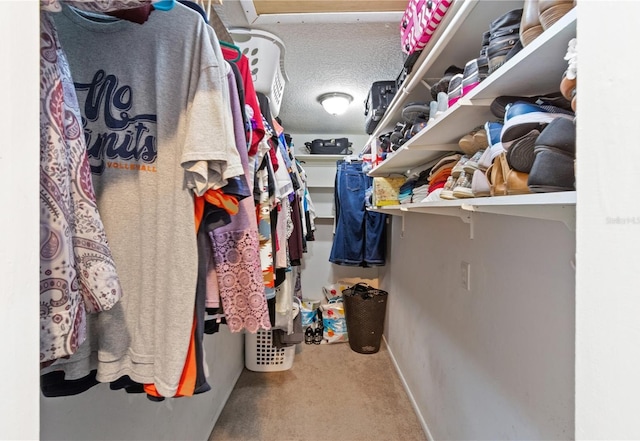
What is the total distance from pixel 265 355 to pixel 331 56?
83.8 inches

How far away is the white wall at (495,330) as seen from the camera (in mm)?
682

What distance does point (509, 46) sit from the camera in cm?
59

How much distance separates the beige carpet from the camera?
146 centimetres

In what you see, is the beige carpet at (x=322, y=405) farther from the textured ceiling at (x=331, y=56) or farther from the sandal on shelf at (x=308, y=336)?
the textured ceiling at (x=331, y=56)

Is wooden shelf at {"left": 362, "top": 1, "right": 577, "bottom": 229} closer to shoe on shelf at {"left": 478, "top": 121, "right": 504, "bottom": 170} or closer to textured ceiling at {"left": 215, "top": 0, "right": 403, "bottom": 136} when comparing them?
shoe on shelf at {"left": 478, "top": 121, "right": 504, "bottom": 170}

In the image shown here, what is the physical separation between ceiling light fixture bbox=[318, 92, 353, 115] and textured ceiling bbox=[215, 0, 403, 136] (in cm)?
5

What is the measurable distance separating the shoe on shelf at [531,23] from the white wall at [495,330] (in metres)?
0.46
